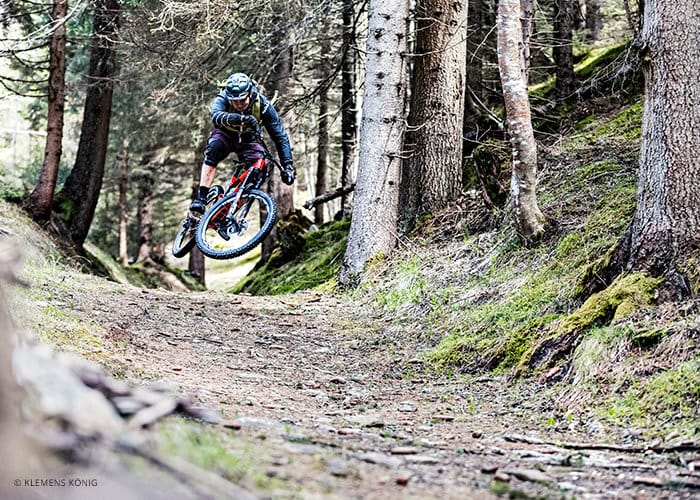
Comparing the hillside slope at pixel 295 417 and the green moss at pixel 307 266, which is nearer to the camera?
the hillside slope at pixel 295 417

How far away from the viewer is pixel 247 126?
899 cm

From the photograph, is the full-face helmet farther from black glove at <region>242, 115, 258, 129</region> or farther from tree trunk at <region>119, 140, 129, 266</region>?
tree trunk at <region>119, 140, 129, 266</region>

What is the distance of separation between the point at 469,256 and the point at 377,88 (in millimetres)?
3143

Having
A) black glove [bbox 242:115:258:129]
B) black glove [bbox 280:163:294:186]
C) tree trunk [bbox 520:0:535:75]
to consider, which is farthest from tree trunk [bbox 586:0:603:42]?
A: black glove [bbox 242:115:258:129]

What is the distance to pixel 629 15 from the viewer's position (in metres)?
11.2

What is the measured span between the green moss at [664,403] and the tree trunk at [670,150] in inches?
36.9

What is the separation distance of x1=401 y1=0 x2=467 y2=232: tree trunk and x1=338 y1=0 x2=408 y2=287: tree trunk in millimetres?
399

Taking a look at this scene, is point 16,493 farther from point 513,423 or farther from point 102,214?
point 102,214

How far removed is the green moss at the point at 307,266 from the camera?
12673 mm

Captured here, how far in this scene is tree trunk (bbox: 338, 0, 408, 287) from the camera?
1062 centimetres

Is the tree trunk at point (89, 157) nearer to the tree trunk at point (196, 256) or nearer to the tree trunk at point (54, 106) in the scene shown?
the tree trunk at point (54, 106)

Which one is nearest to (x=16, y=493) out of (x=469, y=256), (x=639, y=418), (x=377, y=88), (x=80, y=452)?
(x=80, y=452)

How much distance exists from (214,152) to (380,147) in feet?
8.32

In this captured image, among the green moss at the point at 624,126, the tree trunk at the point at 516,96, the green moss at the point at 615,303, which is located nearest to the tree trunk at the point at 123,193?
the green moss at the point at 624,126
